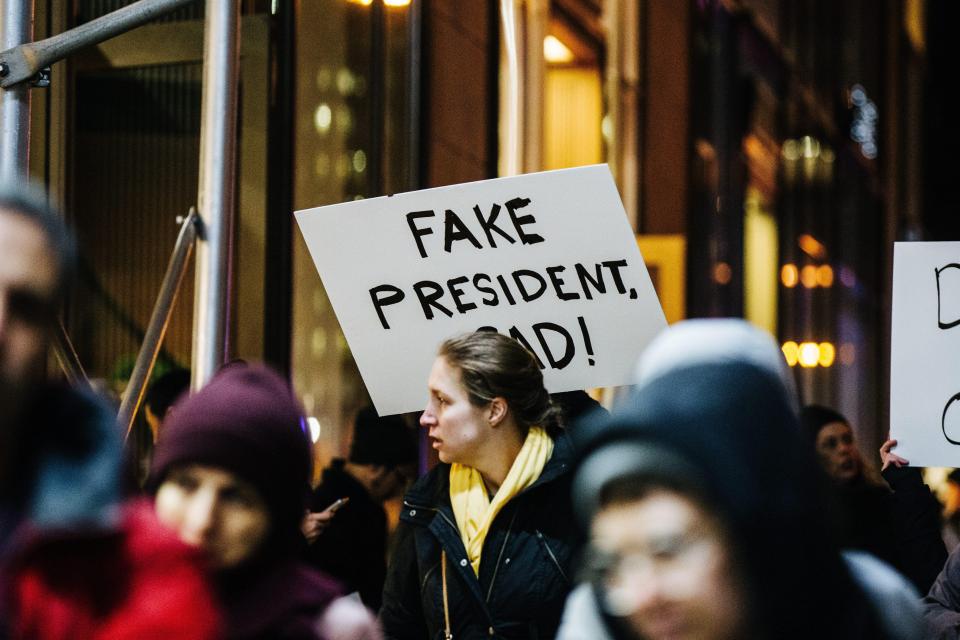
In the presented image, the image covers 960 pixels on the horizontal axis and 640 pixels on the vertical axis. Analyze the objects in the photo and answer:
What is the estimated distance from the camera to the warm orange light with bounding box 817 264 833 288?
1059 inches

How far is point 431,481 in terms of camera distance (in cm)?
437

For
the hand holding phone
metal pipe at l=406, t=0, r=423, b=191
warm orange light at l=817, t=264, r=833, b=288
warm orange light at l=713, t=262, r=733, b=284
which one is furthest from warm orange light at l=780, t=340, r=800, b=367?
the hand holding phone

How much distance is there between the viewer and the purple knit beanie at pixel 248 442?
2.17 m

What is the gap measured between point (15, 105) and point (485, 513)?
1.60 m

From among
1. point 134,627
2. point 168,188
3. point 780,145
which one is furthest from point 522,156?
point 780,145

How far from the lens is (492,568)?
4.14 m

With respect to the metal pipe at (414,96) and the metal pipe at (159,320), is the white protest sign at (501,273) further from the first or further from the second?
the metal pipe at (414,96)

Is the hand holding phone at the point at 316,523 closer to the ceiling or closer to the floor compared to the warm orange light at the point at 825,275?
closer to the ceiling

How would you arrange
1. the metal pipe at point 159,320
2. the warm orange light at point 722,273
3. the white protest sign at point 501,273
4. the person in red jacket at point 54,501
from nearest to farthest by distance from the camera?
1. the person in red jacket at point 54,501
2. the metal pipe at point 159,320
3. the white protest sign at point 501,273
4. the warm orange light at point 722,273

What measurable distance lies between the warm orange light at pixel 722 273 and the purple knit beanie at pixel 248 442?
1498 centimetres

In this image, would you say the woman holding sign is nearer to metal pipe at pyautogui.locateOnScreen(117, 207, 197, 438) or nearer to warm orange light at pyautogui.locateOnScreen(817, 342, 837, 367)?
metal pipe at pyautogui.locateOnScreen(117, 207, 197, 438)

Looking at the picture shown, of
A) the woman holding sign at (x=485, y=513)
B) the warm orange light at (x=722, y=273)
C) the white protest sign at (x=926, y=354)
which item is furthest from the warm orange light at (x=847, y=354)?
the woman holding sign at (x=485, y=513)

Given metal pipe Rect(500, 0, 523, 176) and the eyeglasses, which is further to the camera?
metal pipe Rect(500, 0, 523, 176)

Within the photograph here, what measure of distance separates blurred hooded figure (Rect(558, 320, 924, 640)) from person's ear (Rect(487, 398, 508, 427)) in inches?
96.9
